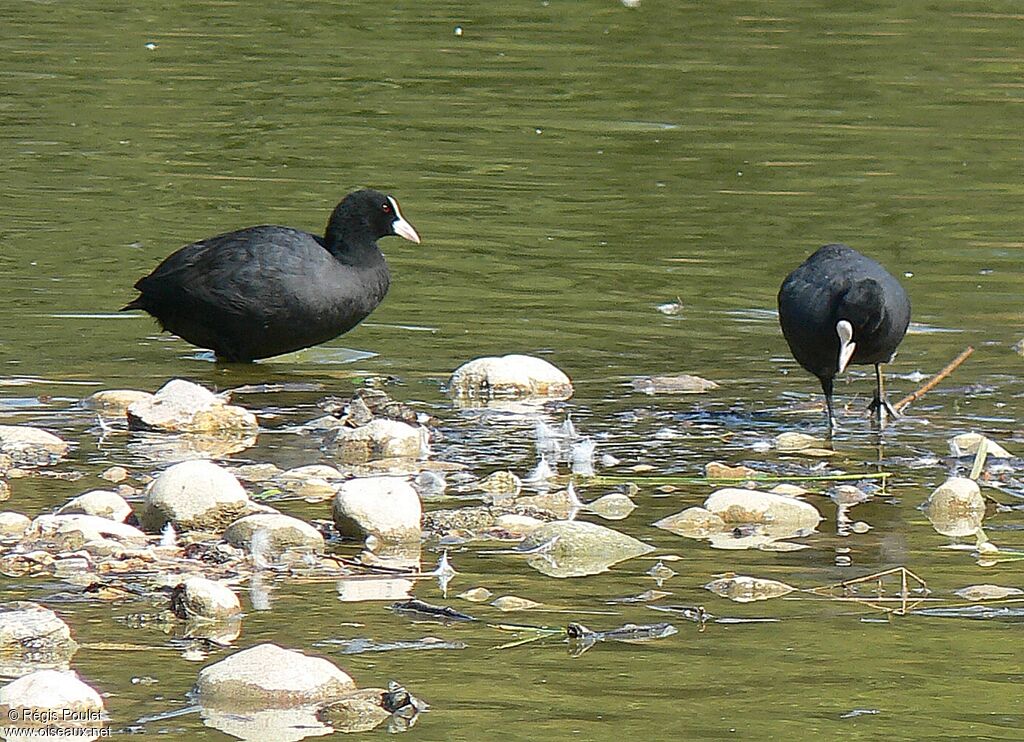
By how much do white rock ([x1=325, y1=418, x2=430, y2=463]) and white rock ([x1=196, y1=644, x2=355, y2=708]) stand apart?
276cm

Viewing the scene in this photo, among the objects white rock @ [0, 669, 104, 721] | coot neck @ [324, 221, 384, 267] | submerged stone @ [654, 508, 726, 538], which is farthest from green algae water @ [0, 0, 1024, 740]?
coot neck @ [324, 221, 384, 267]

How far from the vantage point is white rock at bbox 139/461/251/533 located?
607 cm

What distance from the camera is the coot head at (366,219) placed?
962cm

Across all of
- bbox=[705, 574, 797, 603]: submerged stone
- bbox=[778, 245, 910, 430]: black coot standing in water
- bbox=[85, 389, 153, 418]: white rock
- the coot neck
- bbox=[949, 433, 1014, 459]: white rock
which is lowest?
bbox=[705, 574, 797, 603]: submerged stone

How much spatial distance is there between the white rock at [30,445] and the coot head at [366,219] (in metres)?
2.59

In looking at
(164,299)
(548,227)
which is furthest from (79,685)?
(548,227)

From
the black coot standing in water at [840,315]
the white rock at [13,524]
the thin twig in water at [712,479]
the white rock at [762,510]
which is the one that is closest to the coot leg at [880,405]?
the black coot standing in water at [840,315]

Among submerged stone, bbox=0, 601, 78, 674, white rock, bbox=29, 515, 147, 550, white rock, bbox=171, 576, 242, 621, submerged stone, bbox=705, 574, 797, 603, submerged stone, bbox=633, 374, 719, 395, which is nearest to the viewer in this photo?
submerged stone, bbox=0, 601, 78, 674

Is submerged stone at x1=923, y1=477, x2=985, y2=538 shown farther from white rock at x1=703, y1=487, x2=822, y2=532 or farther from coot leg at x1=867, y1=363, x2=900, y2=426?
coot leg at x1=867, y1=363, x2=900, y2=426

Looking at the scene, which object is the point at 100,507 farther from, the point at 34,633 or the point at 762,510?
the point at 762,510

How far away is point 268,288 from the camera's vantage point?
9.20 m

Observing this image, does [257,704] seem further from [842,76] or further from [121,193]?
[842,76]

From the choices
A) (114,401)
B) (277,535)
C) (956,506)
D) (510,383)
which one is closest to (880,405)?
(510,383)

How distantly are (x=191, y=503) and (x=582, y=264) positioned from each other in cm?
555
